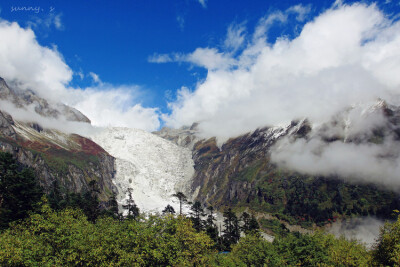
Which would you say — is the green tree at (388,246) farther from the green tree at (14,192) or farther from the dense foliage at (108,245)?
the green tree at (14,192)

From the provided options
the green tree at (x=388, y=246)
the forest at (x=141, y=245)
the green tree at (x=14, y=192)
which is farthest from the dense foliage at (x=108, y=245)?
the green tree at (x=14, y=192)

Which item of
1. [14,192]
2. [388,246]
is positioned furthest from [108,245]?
[14,192]

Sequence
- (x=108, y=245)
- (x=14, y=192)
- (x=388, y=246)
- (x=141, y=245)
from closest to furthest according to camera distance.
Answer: (x=108, y=245)
(x=141, y=245)
(x=388, y=246)
(x=14, y=192)

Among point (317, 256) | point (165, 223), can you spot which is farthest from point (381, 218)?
point (165, 223)

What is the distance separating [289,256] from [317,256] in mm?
4956

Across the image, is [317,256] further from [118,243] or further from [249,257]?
[118,243]

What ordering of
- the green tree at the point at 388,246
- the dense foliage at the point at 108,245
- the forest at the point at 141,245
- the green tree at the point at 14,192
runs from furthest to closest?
the green tree at the point at 14,192 < the green tree at the point at 388,246 < the forest at the point at 141,245 < the dense foliage at the point at 108,245

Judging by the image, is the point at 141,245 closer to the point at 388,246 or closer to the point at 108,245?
the point at 108,245

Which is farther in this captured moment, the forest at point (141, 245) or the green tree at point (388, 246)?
the green tree at point (388, 246)

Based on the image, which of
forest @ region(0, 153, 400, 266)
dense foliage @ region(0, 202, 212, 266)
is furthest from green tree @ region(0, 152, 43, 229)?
dense foliage @ region(0, 202, 212, 266)

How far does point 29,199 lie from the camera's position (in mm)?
68000

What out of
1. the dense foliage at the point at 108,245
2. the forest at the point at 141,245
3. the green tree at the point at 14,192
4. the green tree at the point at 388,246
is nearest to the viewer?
the dense foliage at the point at 108,245

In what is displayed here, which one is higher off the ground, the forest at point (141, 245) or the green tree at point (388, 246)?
the green tree at point (388, 246)

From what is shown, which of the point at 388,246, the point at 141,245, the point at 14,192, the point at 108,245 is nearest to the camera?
the point at 108,245
